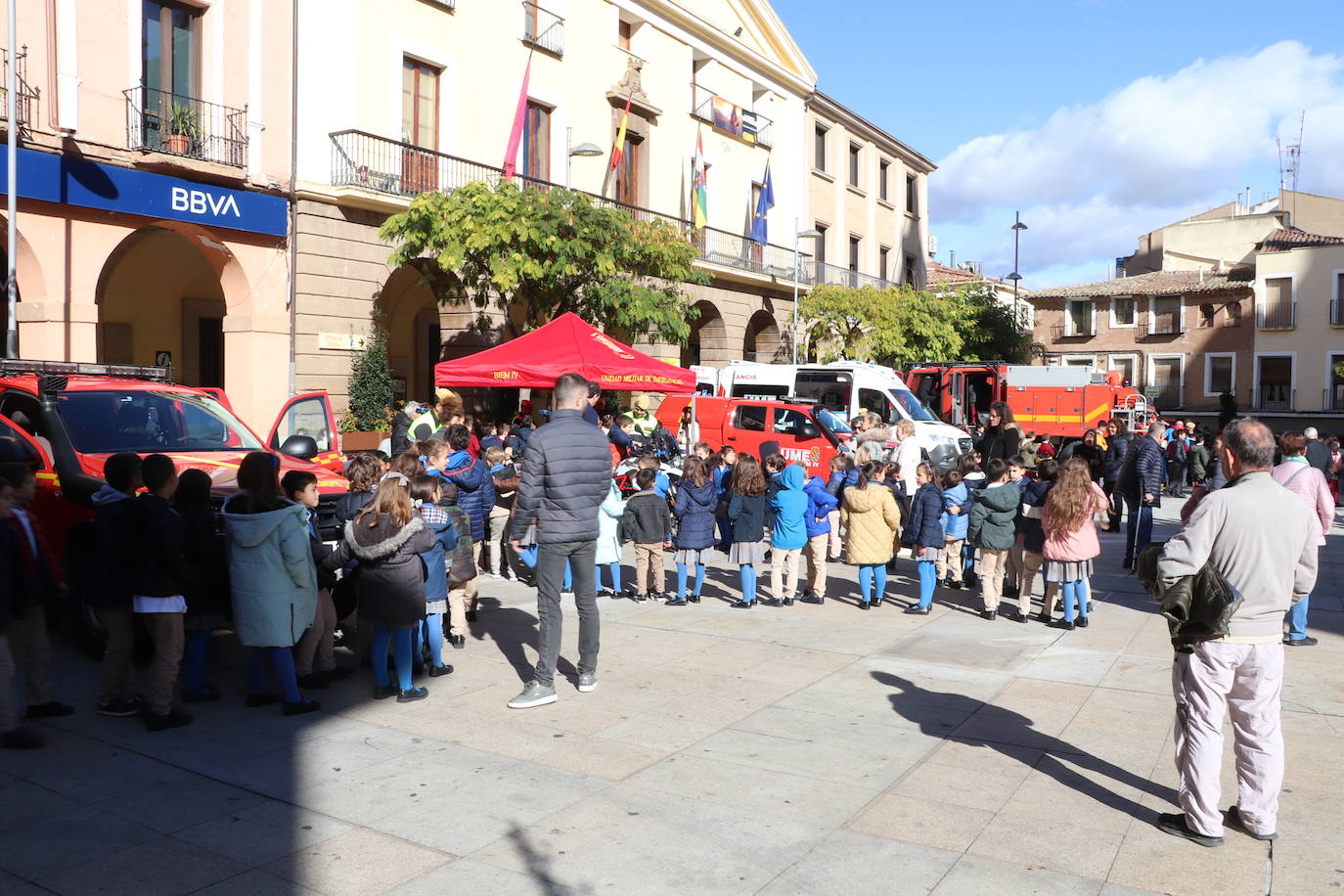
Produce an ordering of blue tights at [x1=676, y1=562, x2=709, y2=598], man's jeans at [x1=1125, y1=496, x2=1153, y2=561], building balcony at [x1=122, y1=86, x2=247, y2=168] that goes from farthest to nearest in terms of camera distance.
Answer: building balcony at [x1=122, y1=86, x2=247, y2=168]
man's jeans at [x1=1125, y1=496, x2=1153, y2=561]
blue tights at [x1=676, y1=562, x2=709, y2=598]

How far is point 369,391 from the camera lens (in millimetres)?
18922

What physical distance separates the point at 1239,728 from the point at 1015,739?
1.56 metres

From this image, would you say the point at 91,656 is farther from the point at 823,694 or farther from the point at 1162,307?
the point at 1162,307

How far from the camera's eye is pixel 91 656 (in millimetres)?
7633

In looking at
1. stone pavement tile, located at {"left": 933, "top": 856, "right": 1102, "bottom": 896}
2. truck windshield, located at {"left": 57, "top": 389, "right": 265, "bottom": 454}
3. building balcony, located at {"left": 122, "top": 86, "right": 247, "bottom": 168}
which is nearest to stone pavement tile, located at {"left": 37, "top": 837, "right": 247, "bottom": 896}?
stone pavement tile, located at {"left": 933, "top": 856, "right": 1102, "bottom": 896}

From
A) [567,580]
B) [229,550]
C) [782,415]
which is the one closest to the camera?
[229,550]

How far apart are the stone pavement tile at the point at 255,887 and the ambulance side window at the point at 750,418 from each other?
13.7m

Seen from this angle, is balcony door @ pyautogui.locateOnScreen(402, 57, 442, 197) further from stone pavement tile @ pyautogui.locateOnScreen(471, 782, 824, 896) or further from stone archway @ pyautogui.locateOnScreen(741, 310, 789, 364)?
stone pavement tile @ pyautogui.locateOnScreen(471, 782, 824, 896)

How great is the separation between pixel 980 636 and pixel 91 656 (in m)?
6.64

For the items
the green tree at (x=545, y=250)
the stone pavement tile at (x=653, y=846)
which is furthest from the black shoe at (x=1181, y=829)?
the green tree at (x=545, y=250)

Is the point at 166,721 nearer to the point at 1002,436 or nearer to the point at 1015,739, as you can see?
the point at 1015,739

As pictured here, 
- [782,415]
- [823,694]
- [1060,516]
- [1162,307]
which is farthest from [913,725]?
[1162,307]

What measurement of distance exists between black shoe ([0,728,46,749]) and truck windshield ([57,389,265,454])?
9.51 feet

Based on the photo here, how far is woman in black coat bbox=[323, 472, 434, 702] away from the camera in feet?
21.3
